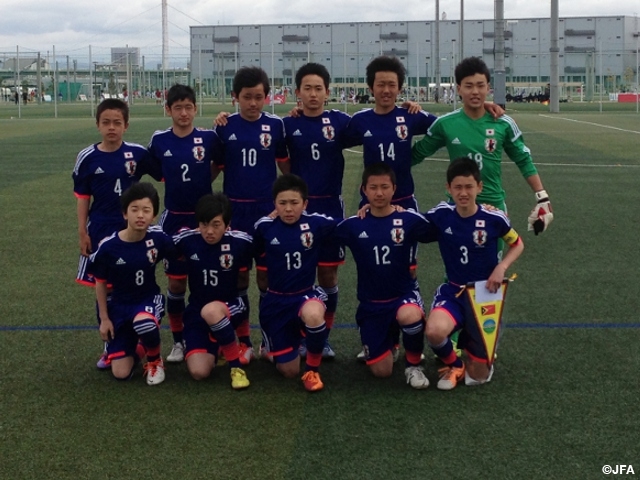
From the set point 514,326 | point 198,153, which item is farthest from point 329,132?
point 514,326

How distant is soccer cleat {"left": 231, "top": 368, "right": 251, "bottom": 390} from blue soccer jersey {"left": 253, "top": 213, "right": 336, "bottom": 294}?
1.90 feet

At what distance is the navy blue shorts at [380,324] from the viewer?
5121 mm

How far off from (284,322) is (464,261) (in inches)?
43.5

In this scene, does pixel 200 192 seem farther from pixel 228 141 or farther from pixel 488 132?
pixel 488 132

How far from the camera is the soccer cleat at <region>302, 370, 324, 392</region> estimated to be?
4848 mm

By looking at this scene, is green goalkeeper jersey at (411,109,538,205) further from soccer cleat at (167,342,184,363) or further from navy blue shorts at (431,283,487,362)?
soccer cleat at (167,342,184,363)

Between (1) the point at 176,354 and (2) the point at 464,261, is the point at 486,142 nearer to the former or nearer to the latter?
(2) the point at 464,261

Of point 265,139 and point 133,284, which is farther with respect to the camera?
point 265,139

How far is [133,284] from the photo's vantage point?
528 centimetres

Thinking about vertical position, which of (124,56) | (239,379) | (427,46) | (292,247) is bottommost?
(239,379)

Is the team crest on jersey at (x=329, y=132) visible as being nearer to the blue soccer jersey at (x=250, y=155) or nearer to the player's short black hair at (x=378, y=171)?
the blue soccer jersey at (x=250, y=155)

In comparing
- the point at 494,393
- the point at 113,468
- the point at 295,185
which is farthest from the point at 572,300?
the point at 113,468

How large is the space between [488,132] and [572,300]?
184 centimetres

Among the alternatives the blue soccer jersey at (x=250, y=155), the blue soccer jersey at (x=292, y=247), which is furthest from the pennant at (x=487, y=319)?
the blue soccer jersey at (x=250, y=155)
